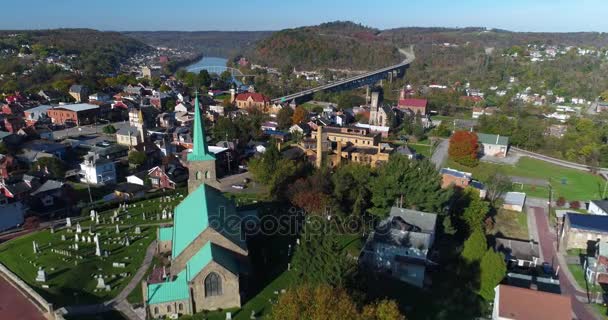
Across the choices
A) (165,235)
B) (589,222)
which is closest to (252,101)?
(165,235)

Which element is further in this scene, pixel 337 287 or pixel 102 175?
pixel 102 175

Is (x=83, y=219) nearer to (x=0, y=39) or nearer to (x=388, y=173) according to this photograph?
(x=388, y=173)

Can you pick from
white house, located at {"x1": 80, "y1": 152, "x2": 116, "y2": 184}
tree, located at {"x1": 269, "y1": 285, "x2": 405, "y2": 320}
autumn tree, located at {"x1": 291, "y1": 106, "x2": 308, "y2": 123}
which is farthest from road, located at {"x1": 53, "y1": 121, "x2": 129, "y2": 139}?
tree, located at {"x1": 269, "y1": 285, "x2": 405, "y2": 320}

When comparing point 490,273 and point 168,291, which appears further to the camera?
point 490,273

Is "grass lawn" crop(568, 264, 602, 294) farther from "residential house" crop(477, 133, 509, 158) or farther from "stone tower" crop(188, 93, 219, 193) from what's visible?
"residential house" crop(477, 133, 509, 158)

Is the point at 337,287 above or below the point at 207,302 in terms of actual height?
above

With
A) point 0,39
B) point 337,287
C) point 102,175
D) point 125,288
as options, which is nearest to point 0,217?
point 102,175

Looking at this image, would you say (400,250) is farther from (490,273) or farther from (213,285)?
(213,285)
